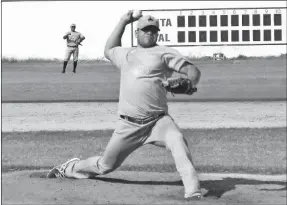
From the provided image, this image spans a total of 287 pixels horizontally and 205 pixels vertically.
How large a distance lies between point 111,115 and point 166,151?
2.92 m

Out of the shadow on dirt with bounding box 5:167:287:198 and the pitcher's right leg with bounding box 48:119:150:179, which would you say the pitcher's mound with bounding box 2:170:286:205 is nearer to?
the shadow on dirt with bounding box 5:167:287:198

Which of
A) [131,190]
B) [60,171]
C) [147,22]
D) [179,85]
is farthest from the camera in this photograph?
[60,171]

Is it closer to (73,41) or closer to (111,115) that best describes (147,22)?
(73,41)

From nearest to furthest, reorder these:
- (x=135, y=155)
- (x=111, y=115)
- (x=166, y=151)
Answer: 1. (x=135, y=155)
2. (x=166, y=151)
3. (x=111, y=115)

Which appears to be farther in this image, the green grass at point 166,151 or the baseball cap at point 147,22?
the green grass at point 166,151

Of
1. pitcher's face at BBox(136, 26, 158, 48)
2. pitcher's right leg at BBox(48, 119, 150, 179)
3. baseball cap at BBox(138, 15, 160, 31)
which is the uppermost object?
baseball cap at BBox(138, 15, 160, 31)

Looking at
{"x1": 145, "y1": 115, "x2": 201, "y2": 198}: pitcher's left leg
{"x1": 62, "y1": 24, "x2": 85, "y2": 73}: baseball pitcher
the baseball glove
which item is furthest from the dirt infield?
{"x1": 62, "y1": 24, "x2": 85, "y2": 73}: baseball pitcher

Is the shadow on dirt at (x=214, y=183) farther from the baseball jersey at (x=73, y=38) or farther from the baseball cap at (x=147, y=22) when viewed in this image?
the baseball jersey at (x=73, y=38)

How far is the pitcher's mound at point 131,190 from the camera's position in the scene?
18.0 ft

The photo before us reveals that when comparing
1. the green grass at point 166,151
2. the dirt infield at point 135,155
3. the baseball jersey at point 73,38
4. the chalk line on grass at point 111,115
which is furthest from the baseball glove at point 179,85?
the chalk line on grass at point 111,115

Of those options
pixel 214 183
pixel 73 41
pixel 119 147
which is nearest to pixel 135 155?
pixel 73 41

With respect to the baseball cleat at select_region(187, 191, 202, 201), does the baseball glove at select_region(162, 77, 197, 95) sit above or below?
above

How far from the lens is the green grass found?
301 inches

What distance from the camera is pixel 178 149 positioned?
5.26 meters
